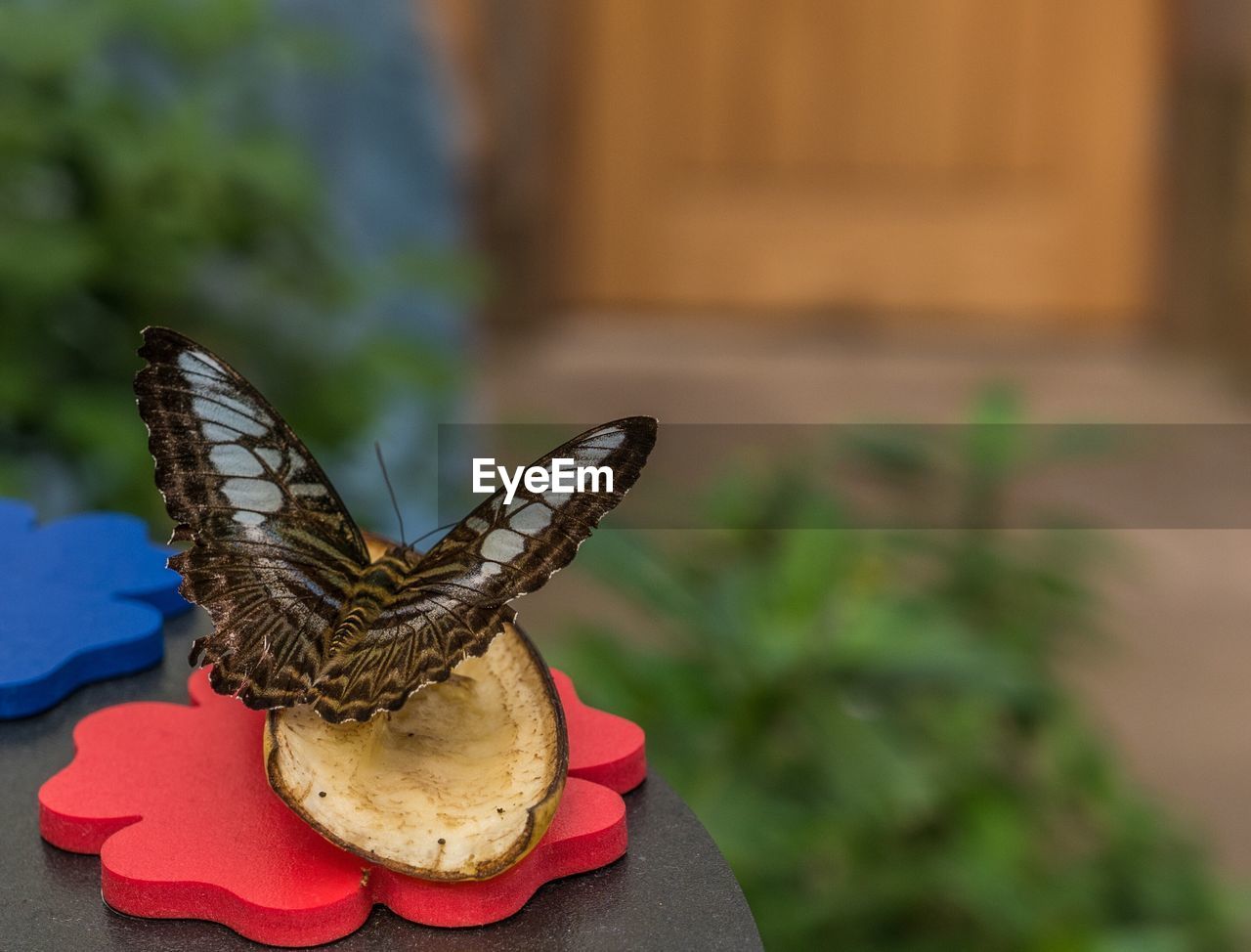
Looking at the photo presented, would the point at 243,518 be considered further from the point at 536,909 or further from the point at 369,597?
the point at 536,909

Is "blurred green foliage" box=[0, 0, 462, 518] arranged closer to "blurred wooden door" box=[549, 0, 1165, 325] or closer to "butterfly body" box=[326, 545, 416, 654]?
"butterfly body" box=[326, 545, 416, 654]

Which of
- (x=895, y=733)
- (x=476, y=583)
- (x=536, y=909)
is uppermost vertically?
(x=476, y=583)

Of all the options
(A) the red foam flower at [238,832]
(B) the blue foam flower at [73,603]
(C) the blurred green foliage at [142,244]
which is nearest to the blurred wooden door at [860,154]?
(C) the blurred green foliage at [142,244]

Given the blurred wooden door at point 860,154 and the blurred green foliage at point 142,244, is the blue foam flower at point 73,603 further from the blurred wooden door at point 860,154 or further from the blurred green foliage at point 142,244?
the blurred wooden door at point 860,154

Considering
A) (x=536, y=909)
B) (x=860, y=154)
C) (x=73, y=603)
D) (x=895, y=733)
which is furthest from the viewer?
(x=860, y=154)

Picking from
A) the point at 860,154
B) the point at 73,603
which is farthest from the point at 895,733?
the point at 860,154
